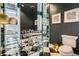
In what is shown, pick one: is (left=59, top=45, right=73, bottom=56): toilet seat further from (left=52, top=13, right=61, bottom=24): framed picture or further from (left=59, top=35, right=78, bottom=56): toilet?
(left=52, top=13, right=61, bottom=24): framed picture

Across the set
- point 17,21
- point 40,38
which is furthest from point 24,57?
point 17,21

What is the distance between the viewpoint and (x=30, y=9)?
7.75 feet

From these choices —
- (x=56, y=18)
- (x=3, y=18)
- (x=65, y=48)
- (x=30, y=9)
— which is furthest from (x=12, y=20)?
(x=65, y=48)

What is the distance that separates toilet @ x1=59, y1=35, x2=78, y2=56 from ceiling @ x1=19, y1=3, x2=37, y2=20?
506mm

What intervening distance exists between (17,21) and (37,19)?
0.28 meters

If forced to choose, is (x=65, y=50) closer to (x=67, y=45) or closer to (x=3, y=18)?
(x=67, y=45)

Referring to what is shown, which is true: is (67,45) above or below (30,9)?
below

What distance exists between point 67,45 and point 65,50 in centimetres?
8

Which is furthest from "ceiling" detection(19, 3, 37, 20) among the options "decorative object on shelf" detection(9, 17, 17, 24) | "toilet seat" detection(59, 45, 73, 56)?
"toilet seat" detection(59, 45, 73, 56)

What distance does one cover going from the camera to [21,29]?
2342mm

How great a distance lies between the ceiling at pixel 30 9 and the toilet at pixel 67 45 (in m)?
0.51

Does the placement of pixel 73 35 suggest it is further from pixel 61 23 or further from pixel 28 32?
pixel 28 32

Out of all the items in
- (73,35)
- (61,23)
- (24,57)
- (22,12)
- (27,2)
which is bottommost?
(24,57)

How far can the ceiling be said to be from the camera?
235 cm
